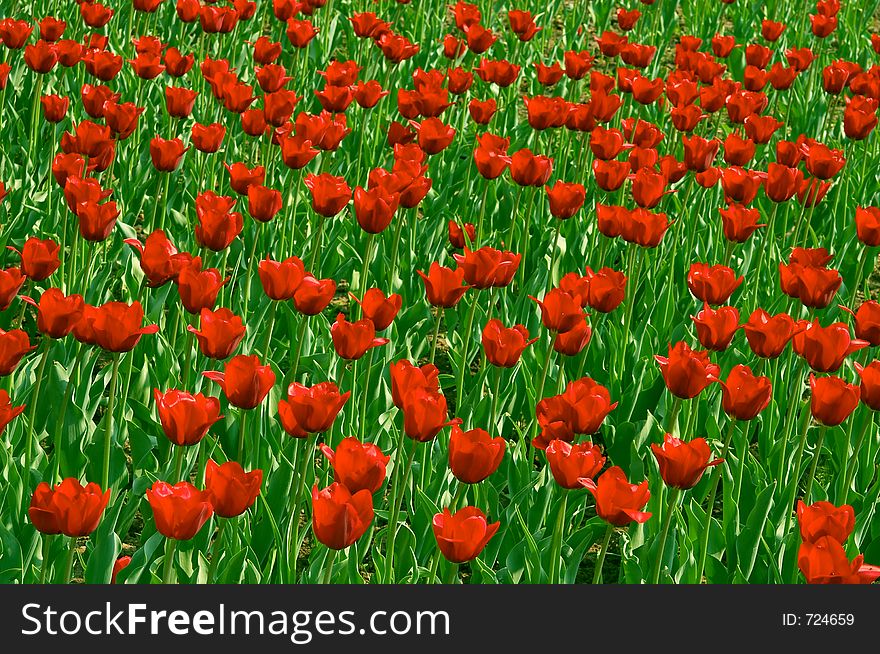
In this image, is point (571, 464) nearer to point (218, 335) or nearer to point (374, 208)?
point (218, 335)

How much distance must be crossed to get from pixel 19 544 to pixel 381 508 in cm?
93

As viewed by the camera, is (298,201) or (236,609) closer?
(236,609)

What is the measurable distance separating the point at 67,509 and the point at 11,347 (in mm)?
572

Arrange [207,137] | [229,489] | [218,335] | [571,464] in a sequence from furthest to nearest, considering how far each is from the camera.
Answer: [207,137] → [218,335] → [571,464] → [229,489]

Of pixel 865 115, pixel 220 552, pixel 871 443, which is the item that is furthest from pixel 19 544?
pixel 865 115

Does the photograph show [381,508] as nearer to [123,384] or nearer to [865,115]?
[123,384]

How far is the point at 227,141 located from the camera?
5.00m

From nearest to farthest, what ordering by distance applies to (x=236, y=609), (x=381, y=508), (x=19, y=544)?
(x=236, y=609) → (x=19, y=544) → (x=381, y=508)

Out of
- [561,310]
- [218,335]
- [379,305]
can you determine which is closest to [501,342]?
[561,310]

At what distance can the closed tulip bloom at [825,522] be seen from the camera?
6.81 ft

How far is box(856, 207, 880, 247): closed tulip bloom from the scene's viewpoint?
372cm

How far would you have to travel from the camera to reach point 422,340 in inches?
148

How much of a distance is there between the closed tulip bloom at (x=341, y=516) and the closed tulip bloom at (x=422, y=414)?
1.04ft

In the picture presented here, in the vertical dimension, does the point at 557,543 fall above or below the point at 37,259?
below
